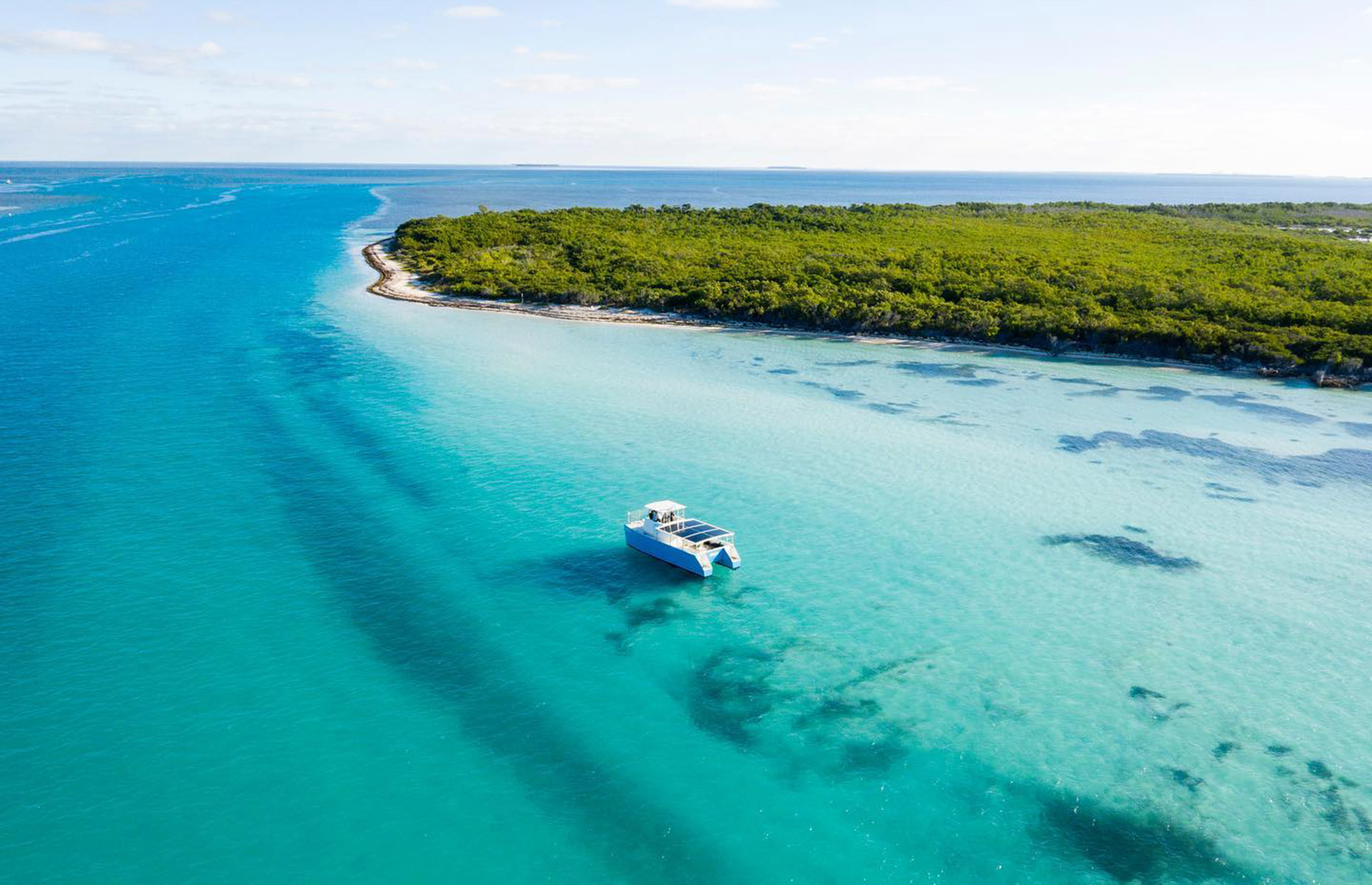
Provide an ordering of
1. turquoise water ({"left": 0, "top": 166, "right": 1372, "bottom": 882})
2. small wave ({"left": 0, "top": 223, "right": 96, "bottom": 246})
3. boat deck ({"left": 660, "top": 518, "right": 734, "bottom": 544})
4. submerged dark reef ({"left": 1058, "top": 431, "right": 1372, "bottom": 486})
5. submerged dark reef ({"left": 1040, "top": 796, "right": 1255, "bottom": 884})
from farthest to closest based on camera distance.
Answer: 1. small wave ({"left": 0, "top": 223, "right": 96, "bottom": 246})
2. submerged dark reef ({"left": 1058, "top": 431, "right": 1372, "bottom": 486})
3. boat deck ({"left": 660, "top": 518, "right": 734, "bottom": 544})
4. turquoise water ({"left": 0, "top": 166, "right": 1372, "bottom": 882})
5. submerged dark reef ({"left": 1040, "top": 796, "right": 1255, "bottom": 884})

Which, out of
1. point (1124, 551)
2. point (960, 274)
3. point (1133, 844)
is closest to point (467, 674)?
point (1133, 844)

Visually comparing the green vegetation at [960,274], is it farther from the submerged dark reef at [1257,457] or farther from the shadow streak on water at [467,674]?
the shadow streak on water at [467,674]

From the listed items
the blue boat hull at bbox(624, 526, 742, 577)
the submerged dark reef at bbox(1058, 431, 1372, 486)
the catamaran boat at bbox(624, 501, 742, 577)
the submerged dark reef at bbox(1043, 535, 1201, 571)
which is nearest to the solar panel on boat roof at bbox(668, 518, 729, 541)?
the catamaran boat at bbox(624, 501, 742, 577)

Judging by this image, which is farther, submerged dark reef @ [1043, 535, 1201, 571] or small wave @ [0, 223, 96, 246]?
small wave @ [0, 223, 96, 246]

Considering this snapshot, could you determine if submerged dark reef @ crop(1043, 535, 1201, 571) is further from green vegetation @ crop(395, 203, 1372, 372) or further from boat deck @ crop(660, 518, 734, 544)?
green vegetation @ crop(395, 203, 1372, 372)

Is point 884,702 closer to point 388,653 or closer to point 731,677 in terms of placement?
point 731,677

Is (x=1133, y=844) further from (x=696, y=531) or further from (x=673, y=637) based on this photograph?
(x=696, y=531)
